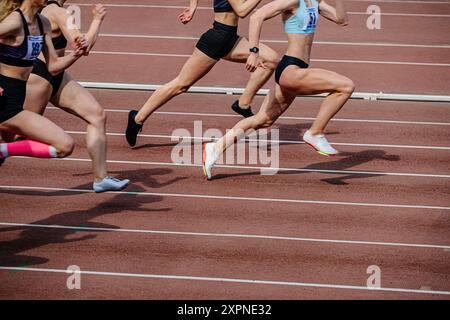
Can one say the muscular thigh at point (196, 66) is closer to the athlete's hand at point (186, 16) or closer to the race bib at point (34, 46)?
the athlete's hand at point (186, 16)

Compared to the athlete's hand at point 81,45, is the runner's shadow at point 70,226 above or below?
below

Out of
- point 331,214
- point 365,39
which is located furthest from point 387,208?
point 365,39

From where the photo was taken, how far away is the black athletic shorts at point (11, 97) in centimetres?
972

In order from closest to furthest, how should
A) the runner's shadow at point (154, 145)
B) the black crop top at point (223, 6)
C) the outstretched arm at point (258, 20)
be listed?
1. the outstretched arm at point (258, 20)
2. the black crop top at point (223, 6)
3. the runner's shadow at point (154, 145)

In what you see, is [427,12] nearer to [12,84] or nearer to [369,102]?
[369,102]

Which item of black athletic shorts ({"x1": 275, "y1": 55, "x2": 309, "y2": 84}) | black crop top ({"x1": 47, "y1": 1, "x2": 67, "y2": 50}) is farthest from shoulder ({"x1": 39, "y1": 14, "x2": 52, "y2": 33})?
black athletic shorts ({"x1": 275, "y1": 55, "x2": 309, "y2": 84})

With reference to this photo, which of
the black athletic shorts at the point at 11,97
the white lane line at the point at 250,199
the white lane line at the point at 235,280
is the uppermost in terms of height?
the black athletic shorts at the point at 11,97

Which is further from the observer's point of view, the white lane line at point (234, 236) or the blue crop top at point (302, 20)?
the blue crop top at point (302, 20)

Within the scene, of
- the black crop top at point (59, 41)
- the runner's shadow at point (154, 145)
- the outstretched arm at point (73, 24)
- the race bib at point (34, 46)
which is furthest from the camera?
the runner's shadow at point (154, 145)

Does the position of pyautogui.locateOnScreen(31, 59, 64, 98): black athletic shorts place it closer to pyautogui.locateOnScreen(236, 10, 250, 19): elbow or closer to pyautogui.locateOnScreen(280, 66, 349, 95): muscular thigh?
pyautogui.locateOnScreen(236, 10, 250, 19): elbow

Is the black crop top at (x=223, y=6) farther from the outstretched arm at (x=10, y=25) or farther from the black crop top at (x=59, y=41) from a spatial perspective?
the outstretched arm at (x=10, y=25)

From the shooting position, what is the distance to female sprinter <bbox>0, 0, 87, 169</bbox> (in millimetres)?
9641

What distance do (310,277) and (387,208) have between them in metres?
2.18

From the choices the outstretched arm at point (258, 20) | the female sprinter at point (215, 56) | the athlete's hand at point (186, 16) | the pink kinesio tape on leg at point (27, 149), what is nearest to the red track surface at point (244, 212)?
the female sprinter at point (215, 56)
